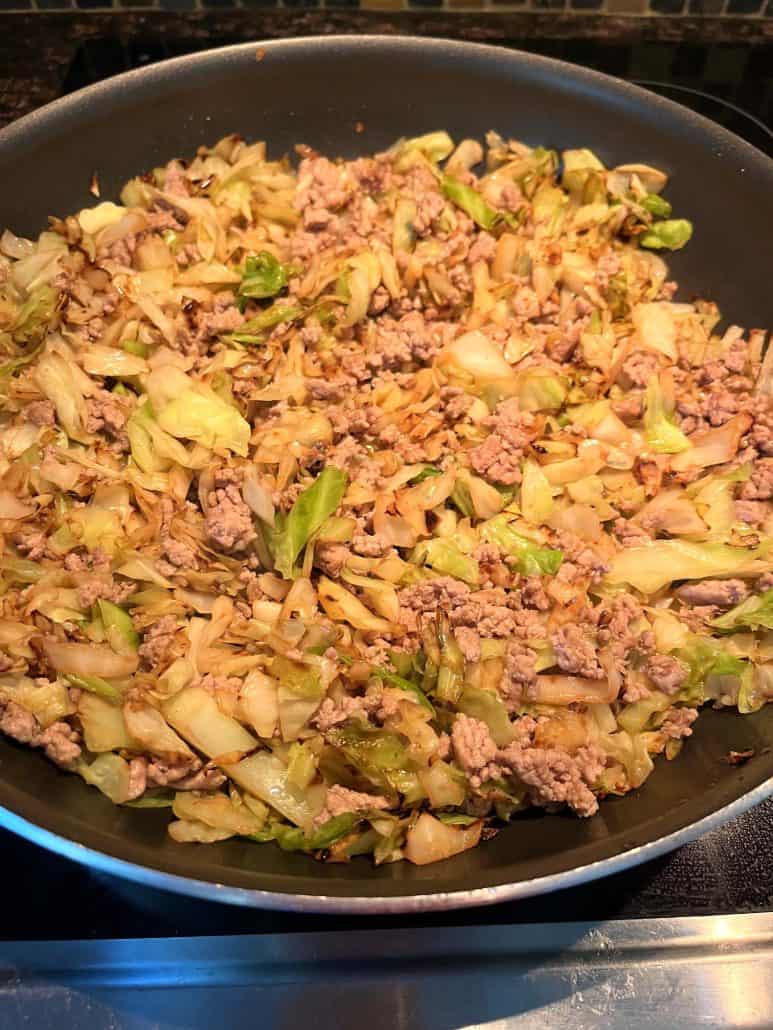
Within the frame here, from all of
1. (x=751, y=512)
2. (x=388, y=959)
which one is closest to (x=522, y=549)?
(x=751, y=512)

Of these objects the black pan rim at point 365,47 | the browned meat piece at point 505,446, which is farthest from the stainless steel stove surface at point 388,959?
the black pan rim at point 365,47

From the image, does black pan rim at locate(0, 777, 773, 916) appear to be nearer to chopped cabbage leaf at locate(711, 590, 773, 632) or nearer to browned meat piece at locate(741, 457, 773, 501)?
chopped cabbage leaf at locate(711, 590, 773, 632)

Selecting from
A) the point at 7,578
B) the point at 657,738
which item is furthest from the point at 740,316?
the point at 7,578

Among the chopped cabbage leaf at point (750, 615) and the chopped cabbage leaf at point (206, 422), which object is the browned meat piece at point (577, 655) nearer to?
the chopped cabbage leaf at point (750, 615)

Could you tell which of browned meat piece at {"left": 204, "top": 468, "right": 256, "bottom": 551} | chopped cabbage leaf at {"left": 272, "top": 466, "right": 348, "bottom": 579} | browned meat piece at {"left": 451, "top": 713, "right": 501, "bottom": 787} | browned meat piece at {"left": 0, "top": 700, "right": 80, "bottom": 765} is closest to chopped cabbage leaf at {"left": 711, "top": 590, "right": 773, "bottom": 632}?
browned meat piece at {"left": 451, "top": 713, "right": 501, "bottom": 787}

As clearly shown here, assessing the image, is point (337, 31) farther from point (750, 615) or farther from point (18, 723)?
point (18, 723)

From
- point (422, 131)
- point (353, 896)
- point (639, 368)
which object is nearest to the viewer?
point (353, 896)
